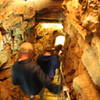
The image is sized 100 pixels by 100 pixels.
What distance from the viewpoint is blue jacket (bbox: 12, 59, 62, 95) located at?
4215mm

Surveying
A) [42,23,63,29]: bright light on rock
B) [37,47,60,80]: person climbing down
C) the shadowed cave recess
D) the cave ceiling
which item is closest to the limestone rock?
the shadowed cave recess

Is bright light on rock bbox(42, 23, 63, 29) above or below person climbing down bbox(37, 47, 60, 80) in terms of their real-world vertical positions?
below

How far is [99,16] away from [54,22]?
Result: 26.2ft

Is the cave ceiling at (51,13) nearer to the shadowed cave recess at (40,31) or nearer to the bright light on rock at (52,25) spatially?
the shadowed cave recess at (40,31)

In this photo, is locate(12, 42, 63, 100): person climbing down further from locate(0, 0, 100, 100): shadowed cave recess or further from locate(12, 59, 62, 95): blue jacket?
locate(0, 0, 100, 100): shadowed cave recess

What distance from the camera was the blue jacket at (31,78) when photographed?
4.21m

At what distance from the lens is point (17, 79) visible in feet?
14.7

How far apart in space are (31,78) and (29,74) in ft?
0.30

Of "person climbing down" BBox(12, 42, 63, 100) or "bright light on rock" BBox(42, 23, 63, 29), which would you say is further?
"bright light on rock" BBox(42, 23, 63, 29)

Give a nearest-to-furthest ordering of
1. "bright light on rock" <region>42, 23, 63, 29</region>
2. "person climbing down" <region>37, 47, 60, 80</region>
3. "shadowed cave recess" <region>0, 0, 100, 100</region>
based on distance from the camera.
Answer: "person climbing down" <region>37, 47, 60, 80</region>
"shadowed cave recess" <region>0, 0, 100, 100</region>
"bright light on rock" <region>42, 23, 63, 29</region>

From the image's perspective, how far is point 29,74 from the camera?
167 inches

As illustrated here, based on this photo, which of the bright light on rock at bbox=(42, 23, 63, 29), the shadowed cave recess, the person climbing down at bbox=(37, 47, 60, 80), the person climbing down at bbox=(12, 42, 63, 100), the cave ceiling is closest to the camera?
the person climbing down at bbox=(12, 42, 63, 100)

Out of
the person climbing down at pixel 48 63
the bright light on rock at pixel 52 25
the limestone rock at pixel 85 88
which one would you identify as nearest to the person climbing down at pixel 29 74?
the limestone rock at pixel 85 88

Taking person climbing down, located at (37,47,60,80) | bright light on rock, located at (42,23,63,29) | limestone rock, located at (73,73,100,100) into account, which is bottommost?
bright light on rock, located at (42,23,63,29)
